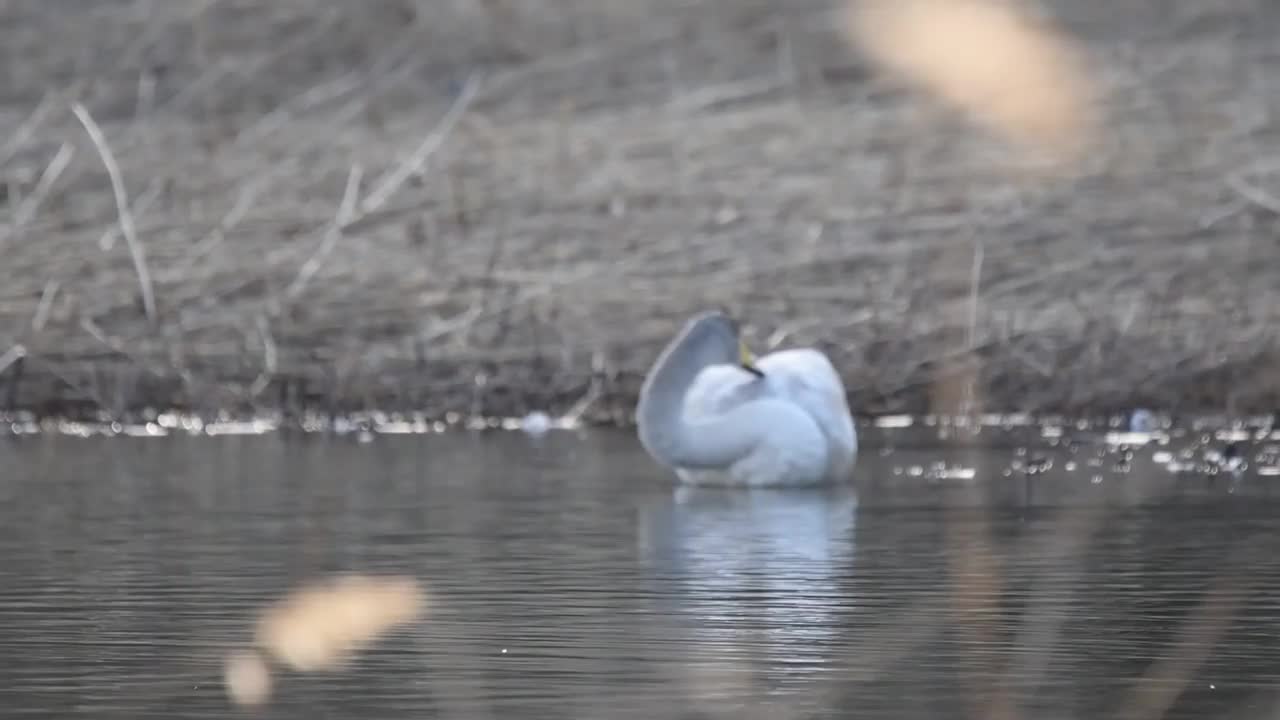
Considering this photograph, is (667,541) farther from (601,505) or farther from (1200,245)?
(1200,245)

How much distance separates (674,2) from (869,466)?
13019 millimetres

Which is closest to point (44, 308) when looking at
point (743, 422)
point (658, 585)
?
point (743, 422)

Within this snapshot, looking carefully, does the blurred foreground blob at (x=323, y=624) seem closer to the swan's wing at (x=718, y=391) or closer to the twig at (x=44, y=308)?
the swan's wing at (x=718, y=391)

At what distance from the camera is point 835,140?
944 inches

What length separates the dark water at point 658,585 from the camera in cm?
696

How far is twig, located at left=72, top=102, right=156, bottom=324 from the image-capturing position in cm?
2131

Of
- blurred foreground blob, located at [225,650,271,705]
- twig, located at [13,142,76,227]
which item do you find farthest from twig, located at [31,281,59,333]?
blurred foreground blob, located at [225,650,271,705]

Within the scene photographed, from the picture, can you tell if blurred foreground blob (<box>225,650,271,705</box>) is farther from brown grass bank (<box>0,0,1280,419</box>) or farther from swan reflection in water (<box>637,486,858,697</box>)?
brown grass bank (<box>0,0,1280,419</box>)

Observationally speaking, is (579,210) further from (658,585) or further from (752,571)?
(658,585)

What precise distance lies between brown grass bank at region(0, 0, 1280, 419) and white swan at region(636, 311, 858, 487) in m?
4.22

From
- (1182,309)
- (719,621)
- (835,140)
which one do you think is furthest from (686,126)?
(719,621)

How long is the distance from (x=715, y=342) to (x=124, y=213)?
8.08 metres

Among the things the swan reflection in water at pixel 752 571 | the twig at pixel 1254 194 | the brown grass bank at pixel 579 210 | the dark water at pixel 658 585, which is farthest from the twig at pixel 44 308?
the twig at pixel 1254 194

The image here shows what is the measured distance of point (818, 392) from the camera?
49.1 feet
